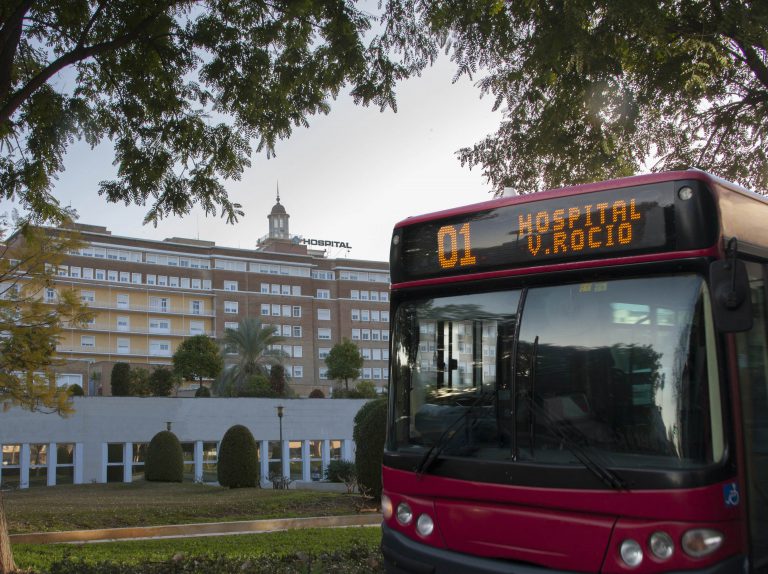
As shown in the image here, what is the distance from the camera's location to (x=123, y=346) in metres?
96.4

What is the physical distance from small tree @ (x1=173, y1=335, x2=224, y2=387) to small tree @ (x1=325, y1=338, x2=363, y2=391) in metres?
15.8

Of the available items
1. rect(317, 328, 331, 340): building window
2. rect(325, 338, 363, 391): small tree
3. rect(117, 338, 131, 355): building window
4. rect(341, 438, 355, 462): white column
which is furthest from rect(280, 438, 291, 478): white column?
rect(317, 328, 331, 340): building window

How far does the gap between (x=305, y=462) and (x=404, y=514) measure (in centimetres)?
4888

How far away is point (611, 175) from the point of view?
12.9 m

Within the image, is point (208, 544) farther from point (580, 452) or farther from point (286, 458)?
point (286, 458)

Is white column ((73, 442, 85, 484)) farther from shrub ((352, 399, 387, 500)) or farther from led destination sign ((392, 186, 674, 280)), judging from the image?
led destination sign ((392, 186, 674, 280))

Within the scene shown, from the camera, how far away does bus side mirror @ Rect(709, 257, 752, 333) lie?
4285 mm

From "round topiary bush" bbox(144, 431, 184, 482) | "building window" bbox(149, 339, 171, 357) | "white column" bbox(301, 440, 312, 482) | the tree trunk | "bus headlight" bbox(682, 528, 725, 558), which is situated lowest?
"white column" bbox(301, 440, 312, 482)

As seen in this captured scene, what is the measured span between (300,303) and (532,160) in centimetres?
9733

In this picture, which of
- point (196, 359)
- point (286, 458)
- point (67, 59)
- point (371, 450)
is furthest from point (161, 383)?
point (67, 59)

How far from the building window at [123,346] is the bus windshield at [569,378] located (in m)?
95.6

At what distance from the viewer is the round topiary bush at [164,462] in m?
38.4

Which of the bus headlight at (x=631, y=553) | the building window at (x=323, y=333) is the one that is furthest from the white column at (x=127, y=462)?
the building window at (x=323, y=333)

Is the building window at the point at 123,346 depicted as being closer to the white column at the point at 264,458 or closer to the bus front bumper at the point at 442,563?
the white column at the point at 264,458
